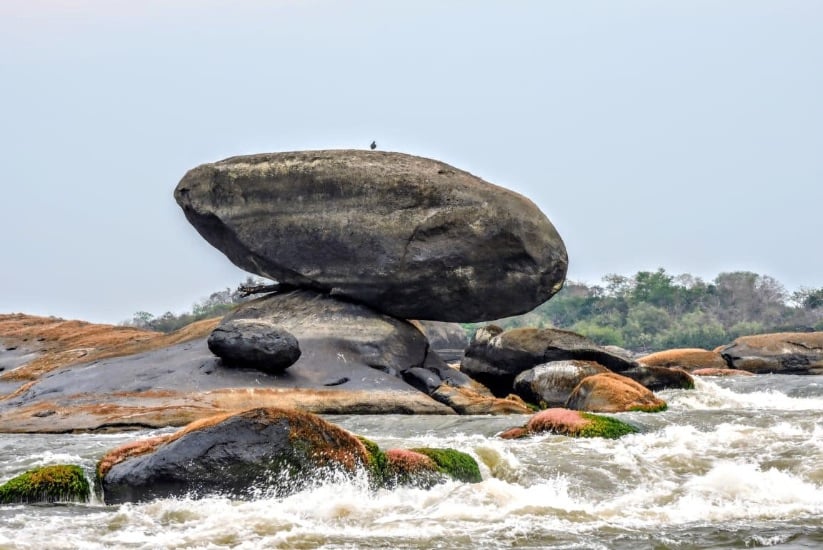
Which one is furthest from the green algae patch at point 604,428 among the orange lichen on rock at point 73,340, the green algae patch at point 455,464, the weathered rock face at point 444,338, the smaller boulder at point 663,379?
the weathered rock face at point 444,338

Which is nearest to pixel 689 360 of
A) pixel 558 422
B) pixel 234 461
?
pixel 558 422

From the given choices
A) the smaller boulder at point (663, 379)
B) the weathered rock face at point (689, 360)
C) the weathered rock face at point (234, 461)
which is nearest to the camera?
the weathered rock face at point (234, 461)

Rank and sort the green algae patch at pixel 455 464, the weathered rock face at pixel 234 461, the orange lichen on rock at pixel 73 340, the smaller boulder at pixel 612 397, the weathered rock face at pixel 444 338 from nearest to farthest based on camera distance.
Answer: the weathered rock face at pixel 234 461, the green algae patch at pixel 455 464, the smaller boulder at pixel 612 397, the orange lichen on rock at pixel 73 340, the weathered rock face at pixel 444 338

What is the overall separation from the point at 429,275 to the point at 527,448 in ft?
37.2

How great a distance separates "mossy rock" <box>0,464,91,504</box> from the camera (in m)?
14.6

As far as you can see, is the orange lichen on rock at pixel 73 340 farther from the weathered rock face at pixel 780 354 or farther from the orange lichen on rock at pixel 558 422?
the weathered rock face at pixel 780 354

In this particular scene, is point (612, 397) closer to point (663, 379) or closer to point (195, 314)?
point (663, 379)

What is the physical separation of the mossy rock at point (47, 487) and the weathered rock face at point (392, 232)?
590 inches

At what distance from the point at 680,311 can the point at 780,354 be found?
60939 mm

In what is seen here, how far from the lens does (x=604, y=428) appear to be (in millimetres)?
20016

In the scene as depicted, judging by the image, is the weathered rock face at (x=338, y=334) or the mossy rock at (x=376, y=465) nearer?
the mossy rock at (x=376, y=465)

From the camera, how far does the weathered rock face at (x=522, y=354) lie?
30.8 metres

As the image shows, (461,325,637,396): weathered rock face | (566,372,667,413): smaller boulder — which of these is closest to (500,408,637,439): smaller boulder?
(566,372,667,413): smaller boulder

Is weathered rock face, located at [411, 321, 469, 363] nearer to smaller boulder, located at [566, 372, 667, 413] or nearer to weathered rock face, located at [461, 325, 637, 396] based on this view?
weathered rock face, located at [461, 325, 637, 396]
